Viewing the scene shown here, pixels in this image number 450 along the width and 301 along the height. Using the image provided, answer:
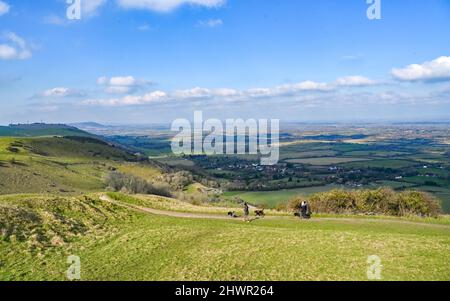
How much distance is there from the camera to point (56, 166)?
91875 mm

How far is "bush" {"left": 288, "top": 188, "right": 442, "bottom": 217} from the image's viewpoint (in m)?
41.7

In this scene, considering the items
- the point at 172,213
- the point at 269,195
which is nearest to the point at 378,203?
the point at 172,213

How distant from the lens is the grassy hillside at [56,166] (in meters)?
68.0

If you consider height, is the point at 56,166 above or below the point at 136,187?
above

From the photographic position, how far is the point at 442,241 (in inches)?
1040

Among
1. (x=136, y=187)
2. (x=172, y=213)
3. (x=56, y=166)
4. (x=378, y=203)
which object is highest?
(x=56, y=166)

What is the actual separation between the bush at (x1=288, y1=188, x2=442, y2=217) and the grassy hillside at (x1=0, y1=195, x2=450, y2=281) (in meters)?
7.36

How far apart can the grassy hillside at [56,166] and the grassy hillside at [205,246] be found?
35714mm

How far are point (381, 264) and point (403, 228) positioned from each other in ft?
34.0

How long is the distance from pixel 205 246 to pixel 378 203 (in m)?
24.7

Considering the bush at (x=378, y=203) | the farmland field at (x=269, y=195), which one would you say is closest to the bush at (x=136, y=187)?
the farmland field at (x=269, y=195)

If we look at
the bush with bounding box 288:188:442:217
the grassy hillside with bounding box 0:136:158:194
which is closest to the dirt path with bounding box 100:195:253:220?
the bush with bounding box 288:188:442:217

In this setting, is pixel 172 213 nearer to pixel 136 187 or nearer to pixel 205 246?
pixel 205 246

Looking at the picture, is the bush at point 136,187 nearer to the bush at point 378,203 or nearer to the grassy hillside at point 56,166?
the grassy hillside at point 56,166
